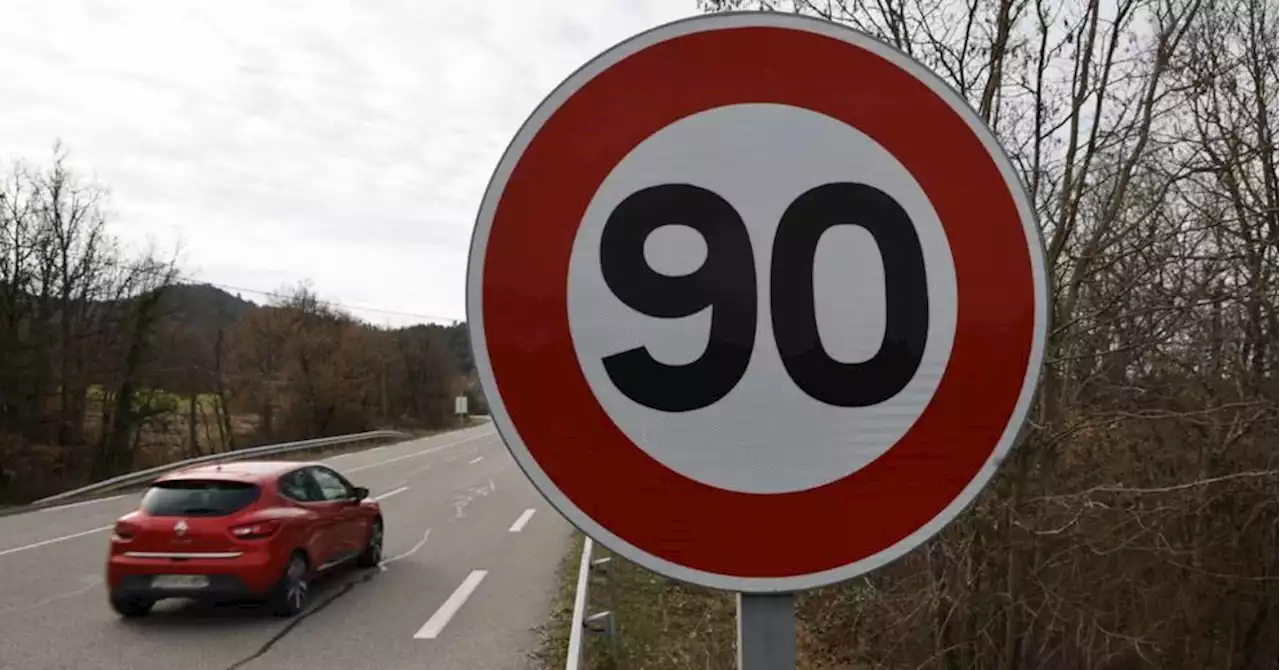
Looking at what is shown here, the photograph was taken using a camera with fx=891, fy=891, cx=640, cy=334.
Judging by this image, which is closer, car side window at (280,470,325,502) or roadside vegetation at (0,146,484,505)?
car side window at (280,470,325,502)

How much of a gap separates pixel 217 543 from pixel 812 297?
9.23 m

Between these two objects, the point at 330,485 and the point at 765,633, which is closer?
the point at 765,633

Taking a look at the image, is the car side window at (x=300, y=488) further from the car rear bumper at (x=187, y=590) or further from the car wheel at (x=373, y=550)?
the car wheel at (x=373, y=550)

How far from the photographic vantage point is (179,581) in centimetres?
882

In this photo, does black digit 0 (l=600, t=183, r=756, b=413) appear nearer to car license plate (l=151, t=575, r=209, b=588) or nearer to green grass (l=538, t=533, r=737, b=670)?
green grass (l=538, t=533, r=737, b=670)

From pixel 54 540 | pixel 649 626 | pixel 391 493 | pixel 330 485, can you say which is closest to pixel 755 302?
pixel 649 626

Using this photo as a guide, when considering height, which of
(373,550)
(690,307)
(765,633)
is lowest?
(373,550)

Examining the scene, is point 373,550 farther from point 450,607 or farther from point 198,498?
point 198,498

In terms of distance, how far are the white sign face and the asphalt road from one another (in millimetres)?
3270

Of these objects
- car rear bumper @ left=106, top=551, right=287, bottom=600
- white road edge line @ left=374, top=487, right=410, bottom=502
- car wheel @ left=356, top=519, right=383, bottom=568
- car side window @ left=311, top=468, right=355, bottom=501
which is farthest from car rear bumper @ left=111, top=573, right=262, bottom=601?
white road edge line @ left=374, top=487, right=410, bottom=502

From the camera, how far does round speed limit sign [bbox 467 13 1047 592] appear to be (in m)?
1.15

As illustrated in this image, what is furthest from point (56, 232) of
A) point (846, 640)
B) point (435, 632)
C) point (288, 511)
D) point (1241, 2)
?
point (1241, 2)

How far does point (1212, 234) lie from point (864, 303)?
6.09 m

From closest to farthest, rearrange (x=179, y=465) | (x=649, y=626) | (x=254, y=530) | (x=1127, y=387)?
(x=1127, y=387) → (x=649, y=626) → (x=254, y=530) → (x=179, y=465)
